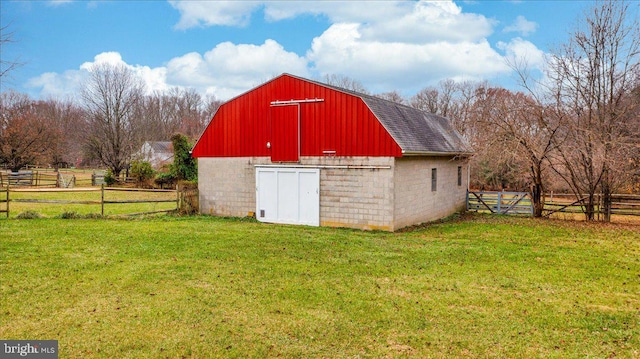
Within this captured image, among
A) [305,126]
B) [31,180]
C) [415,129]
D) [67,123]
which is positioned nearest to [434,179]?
[415,129]

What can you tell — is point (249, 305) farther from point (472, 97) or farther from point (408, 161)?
point (472, 97)

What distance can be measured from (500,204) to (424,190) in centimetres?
599

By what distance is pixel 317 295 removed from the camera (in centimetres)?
750

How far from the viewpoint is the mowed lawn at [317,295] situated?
5668mm

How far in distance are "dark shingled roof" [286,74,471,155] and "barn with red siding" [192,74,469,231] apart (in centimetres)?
6

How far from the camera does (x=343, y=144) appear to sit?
1524cm

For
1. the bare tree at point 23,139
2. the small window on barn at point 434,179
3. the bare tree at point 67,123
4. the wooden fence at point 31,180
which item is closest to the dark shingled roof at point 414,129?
the small window on barn at point 434,179

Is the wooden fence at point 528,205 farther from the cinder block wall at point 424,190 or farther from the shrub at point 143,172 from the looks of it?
the shrub at point 143,172

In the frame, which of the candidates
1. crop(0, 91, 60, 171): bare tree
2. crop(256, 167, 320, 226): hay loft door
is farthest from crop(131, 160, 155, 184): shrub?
crop(256, 167, 320, 226): hay loft door

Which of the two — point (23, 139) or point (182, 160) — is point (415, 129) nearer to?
point (182, 160)

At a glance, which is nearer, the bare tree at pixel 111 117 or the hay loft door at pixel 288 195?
the hay loft door at pixel 288 195

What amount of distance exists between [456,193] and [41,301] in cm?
1767

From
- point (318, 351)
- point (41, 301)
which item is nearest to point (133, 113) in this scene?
point (41, 301)

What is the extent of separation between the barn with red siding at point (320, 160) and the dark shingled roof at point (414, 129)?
6cm
